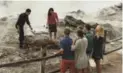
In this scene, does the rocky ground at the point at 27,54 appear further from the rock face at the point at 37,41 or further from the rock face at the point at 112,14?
the rock face at the point at 112,14

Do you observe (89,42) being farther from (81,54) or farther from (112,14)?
(112,14)

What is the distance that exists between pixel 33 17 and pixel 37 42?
7147 millimetres

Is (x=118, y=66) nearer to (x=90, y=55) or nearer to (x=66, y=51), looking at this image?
(x=90, y=55)

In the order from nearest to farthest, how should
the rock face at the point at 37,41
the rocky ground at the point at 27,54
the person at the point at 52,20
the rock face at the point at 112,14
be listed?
the rocky ground at the point at 27,54 < the rock face at the point at 37,41 < the person at the point at 52,20 < the rock face at the point at 112,14

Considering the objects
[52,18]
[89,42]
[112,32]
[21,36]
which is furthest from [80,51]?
[112,32]

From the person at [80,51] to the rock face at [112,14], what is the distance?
36.8 feet

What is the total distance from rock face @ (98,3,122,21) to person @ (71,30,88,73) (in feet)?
36.8

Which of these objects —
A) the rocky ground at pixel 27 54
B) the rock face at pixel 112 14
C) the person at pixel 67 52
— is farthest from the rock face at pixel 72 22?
the person at pixel 67 52

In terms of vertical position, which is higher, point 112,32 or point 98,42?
point 98,42

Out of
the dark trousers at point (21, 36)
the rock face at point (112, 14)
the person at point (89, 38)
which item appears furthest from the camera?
the rock face at point (112, 14)

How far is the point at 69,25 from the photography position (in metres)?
15.8

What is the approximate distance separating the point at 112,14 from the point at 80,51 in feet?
40.8

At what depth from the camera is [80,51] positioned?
28.1 feet

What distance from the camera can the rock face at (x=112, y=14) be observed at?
65.9 ft
